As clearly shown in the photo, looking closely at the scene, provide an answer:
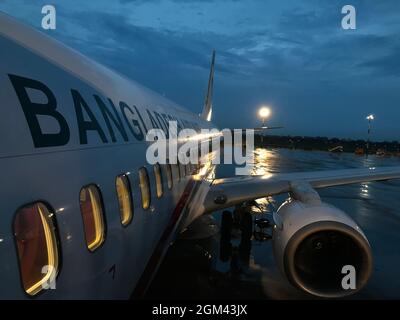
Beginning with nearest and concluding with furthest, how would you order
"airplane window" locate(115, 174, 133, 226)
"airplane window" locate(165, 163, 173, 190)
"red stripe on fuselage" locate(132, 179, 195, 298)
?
"airplane window" locate(115, 174, 133, 226) → "red stripe on fuselage" locate(132, 179, 195, 298) → "airplane window" locate(165, 163, 173, 190)

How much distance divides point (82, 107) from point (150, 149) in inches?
91.2

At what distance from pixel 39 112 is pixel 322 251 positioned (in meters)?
5.09

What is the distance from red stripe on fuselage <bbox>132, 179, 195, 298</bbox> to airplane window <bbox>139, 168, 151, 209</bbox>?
2.86ft

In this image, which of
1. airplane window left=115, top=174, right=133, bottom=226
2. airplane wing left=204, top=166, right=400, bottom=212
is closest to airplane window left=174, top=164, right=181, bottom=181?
airplane wing left=204, top=166, right=400, bottom=212

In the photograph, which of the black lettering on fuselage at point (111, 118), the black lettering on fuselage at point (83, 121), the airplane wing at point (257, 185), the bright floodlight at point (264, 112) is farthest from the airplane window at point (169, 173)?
the bright floodlight at point (264, 112)

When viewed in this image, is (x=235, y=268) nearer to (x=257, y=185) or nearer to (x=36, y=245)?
(x=257, y=185)

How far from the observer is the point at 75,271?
317 cm

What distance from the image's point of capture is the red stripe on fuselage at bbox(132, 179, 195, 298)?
5078 millimetres

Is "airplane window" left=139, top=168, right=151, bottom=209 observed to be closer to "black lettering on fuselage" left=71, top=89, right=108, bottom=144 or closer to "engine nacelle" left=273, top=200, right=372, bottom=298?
"black lettering on fuselage" left=71, top=89, right=108, bottom=144

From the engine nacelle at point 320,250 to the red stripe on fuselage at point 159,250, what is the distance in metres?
1.80

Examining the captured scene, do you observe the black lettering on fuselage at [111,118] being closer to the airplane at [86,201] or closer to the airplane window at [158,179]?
the airplane at [86,201]


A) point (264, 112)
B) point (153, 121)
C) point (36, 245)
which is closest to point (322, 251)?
point (153, 121)

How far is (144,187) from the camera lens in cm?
536

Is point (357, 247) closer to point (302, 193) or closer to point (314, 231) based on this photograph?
point (314, 231)
